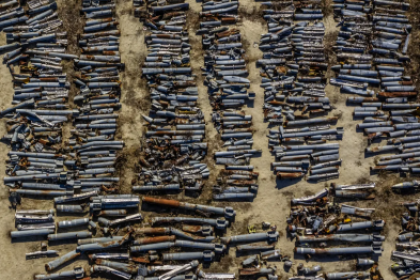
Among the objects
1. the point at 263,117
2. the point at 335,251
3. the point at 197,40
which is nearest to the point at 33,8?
the point at 197,40

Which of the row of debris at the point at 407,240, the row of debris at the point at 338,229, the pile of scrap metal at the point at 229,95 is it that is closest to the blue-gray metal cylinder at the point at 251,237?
the row of debris at the point at 338,229

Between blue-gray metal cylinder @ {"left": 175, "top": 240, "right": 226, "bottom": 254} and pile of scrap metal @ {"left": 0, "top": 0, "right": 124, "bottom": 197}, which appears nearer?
blue-gray metal cylinder @ {"left": 175, "top": 240, "right": 226, "bottom": 254}

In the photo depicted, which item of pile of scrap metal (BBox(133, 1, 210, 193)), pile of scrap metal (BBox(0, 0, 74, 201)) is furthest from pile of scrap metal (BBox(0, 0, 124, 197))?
pile of scrap metal (BBox(133, 1, 210, 193))

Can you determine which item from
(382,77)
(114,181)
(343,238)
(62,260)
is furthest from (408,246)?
(62,260)

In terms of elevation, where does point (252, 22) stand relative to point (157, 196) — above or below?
above

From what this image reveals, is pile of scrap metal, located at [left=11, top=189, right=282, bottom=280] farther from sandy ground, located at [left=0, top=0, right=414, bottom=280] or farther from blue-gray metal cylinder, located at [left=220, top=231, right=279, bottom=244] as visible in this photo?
sandy ground, located at [left=0, top=0, right=414, bottom=280]

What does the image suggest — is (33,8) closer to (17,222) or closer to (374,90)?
(17,222)
